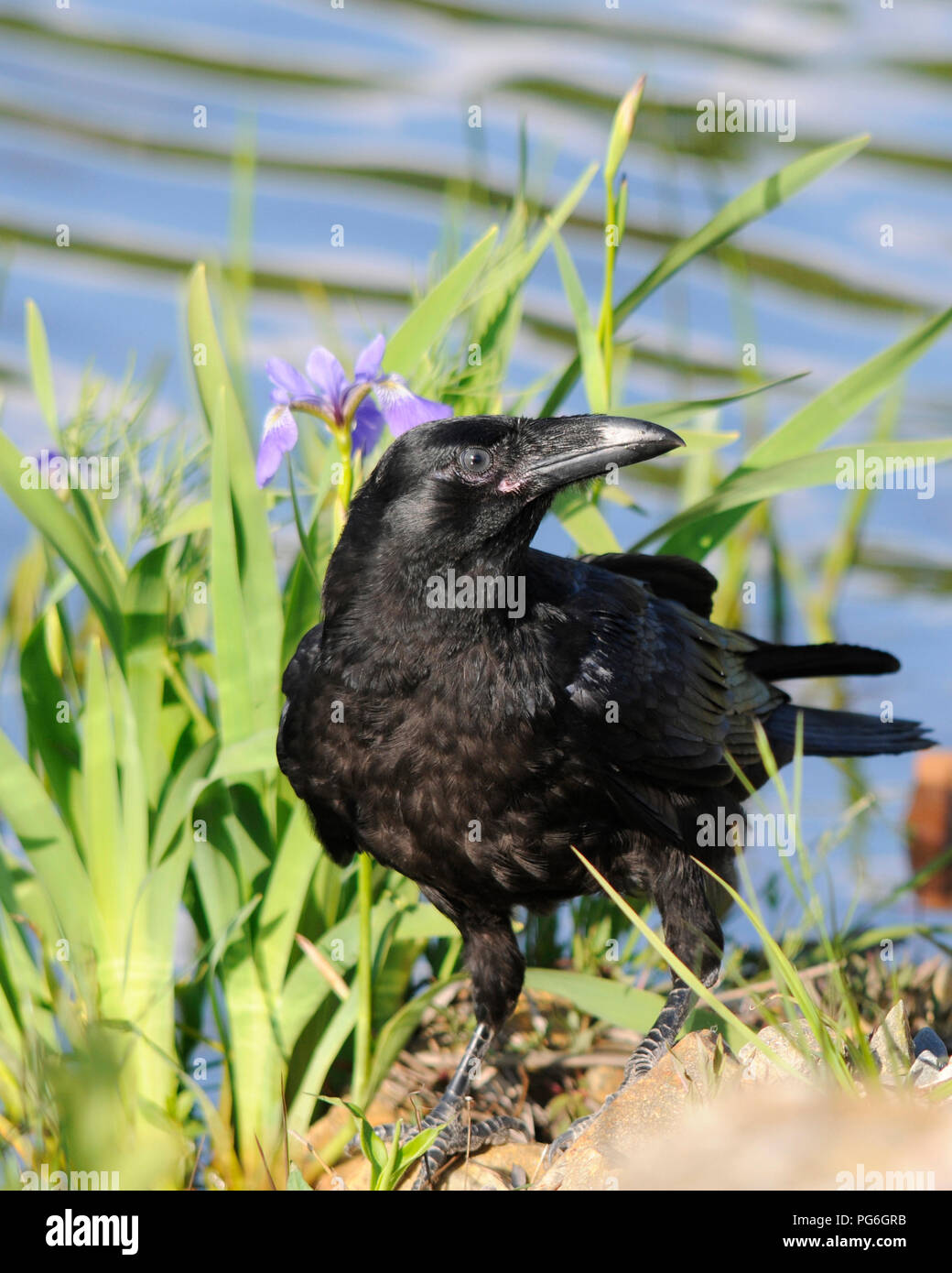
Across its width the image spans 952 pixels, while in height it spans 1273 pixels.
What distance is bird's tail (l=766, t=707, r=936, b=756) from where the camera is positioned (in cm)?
394

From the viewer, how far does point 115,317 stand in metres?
7.84

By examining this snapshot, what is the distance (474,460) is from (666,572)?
0.82 m

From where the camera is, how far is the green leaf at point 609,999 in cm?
333

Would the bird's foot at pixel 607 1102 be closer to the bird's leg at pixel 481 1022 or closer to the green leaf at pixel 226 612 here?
the bird's leg at pixel 481 1022

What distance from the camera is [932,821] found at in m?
5.25

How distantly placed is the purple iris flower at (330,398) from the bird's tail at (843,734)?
4.46 feet

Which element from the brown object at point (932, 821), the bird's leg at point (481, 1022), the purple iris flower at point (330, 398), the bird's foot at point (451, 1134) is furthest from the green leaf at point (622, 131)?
the brown object at point (932, 821)

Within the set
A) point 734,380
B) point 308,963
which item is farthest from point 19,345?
point 308,963

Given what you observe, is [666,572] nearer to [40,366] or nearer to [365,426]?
[365,426]

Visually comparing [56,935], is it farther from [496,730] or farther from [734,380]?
[734,380]

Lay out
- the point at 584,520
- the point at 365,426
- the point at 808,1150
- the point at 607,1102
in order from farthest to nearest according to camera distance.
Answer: the point at 584,520, the point at 365,426, the point at 607,1102, the point at 808,1150

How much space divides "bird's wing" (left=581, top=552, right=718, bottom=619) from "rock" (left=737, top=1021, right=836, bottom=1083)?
113 centimetres

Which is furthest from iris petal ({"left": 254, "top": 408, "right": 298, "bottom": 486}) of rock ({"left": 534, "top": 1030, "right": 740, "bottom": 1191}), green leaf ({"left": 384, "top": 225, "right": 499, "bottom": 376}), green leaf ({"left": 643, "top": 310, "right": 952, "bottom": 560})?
rock ({"left": 534, "top": 1030, "right": 740, "bottom": 1191})

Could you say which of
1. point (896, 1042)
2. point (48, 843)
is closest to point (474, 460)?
point (48, 843)
